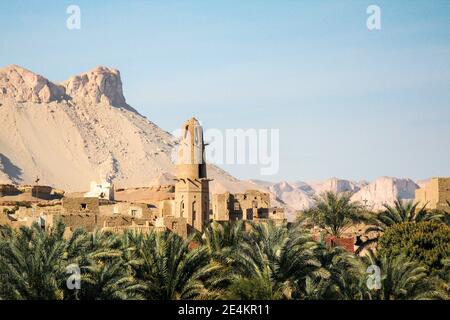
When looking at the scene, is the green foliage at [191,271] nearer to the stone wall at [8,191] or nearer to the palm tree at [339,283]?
the palm tree at [339,283]

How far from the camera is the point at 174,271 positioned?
30078mm

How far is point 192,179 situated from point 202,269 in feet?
63.8

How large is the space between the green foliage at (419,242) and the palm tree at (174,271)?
9.37 metres

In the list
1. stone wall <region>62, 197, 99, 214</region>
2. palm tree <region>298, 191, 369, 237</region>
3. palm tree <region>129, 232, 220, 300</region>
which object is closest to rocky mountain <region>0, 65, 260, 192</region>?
stone wall <region>62, 197, 99, 214</region>

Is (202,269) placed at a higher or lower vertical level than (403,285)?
higher

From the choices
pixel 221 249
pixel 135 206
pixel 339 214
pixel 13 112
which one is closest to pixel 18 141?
pixel 13 112

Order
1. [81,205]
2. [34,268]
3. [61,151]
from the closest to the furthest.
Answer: [34,268]
[81,205]
[61,151]

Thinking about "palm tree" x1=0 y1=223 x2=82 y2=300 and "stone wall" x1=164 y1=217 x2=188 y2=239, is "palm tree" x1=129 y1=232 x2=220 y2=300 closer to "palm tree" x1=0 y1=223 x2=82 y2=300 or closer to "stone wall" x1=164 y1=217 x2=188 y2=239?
"palm tree" x1=0 y1=223 x2=82 y2=300

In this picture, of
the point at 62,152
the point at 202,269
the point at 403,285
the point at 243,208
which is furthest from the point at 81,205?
the point at 62,152

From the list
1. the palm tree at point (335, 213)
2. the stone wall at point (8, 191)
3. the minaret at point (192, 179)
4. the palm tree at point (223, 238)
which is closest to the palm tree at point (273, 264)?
the palm tree at point (223, 238)

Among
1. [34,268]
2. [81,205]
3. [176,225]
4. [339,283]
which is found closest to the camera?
[34,268]

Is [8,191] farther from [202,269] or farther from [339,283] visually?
[339,283]

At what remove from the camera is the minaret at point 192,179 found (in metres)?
48.3
